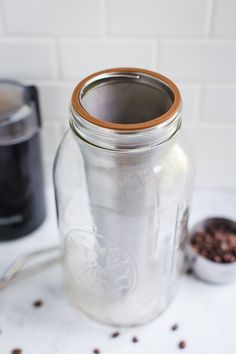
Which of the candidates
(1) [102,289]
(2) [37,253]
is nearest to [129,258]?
(1) [102,289]

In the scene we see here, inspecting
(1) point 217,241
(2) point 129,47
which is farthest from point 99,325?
(2) point 129,47

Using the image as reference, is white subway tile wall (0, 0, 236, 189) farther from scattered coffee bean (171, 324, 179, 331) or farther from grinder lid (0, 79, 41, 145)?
scattered coffee bean (171, 324, 179, 331)

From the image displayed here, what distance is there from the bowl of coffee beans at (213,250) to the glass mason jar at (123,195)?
0.03 meters

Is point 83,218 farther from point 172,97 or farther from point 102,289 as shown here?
point 172,97

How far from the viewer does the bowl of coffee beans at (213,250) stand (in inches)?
27.1

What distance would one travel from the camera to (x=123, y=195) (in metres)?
0.55

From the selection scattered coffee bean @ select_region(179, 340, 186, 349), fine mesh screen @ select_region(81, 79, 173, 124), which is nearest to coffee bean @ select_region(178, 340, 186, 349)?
scattered coffee bean @ select_region(179, 340, 186, 349)

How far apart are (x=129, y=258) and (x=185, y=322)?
0.13m

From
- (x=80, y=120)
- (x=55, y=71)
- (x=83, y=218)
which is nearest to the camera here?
(x=80, y=120)

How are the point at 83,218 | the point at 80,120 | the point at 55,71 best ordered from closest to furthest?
1. the point at 80,120
2. the point at 83,218
3. the point at 55,71

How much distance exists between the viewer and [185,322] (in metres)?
0.67

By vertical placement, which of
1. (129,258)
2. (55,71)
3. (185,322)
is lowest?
(185,322)

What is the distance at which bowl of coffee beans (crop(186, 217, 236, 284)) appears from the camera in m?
0.69

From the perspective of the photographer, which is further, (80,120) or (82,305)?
(82,305)
